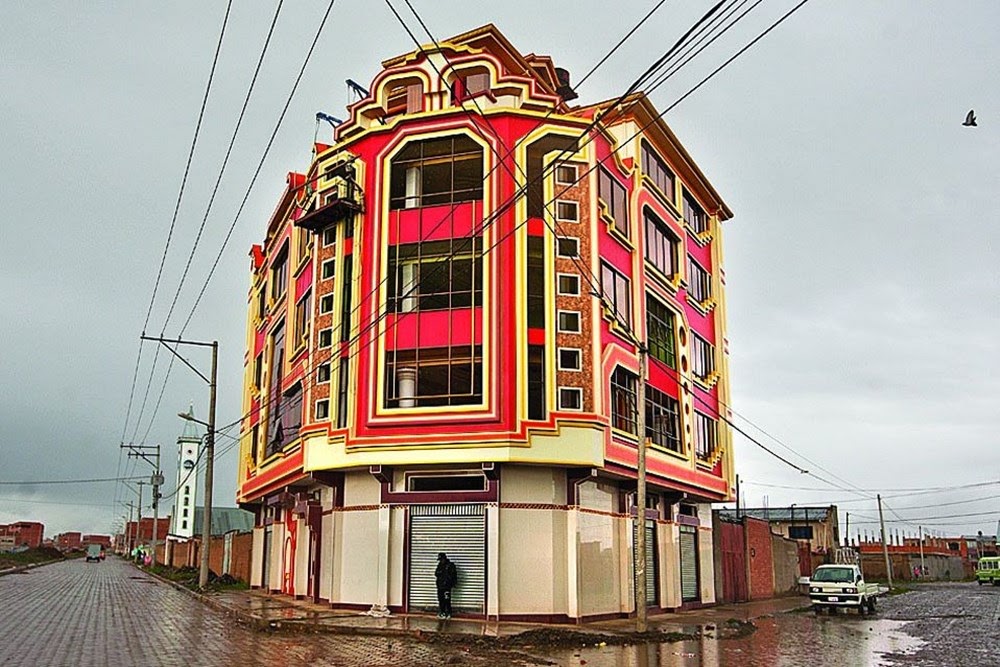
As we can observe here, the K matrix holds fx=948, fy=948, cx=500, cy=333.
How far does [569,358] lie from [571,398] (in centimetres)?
121

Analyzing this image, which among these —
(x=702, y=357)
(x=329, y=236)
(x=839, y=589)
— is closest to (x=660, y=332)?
(x=702, y=357)

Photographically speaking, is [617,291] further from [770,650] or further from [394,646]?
[394,646]

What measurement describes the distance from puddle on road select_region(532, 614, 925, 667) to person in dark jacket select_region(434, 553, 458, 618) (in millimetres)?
6510

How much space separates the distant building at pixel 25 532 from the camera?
618ft

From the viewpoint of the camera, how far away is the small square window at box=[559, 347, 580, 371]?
91.9 ft

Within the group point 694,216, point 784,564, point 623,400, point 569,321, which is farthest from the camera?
point 784,564

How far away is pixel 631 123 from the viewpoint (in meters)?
33.9

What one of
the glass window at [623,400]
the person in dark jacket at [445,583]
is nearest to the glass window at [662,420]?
the glass window at [623,400]

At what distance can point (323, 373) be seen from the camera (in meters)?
31.3

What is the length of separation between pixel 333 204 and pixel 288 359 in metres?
9.08

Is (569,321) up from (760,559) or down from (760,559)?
up

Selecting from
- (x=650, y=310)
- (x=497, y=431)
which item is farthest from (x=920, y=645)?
(x=650, y=310)

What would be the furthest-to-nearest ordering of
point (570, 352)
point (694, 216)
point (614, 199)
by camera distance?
point (694, 216), point (614, 199), point (570, 352)

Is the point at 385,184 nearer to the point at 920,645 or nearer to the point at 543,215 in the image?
the point at 543,215
